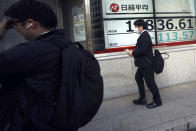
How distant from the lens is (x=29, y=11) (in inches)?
63.0

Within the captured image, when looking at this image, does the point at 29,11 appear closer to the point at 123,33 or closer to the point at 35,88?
A: the point at 35,88

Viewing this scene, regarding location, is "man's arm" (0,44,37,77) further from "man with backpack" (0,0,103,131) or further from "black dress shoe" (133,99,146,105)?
"black dress shoe" (133,99,146,105)

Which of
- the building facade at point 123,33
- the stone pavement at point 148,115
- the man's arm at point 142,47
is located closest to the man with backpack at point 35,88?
the stone pavement at point 148,115

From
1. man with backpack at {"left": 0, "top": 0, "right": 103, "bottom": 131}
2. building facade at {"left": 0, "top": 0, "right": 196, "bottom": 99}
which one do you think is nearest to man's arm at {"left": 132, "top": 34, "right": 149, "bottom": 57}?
building facade at {"left": 0, "top": 0, "right": 196, "bottom": 99}

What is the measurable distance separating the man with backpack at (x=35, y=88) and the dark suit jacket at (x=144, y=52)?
359cm

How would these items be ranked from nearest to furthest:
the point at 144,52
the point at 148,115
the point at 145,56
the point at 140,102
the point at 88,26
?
the point at 148,115 < the point at 144,52 < the point at 145,56 < the point at 140,102 < the point at 88,26

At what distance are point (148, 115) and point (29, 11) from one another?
3815 mm

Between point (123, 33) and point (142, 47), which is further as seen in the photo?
point (123, 33)

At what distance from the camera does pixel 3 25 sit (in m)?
1.68

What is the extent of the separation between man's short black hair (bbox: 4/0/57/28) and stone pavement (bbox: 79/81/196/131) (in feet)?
9.94

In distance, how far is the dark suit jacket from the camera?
5.08 meters

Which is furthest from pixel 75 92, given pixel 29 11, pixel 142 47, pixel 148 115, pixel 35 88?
pixel 142 47

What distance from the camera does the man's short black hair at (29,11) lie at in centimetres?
160

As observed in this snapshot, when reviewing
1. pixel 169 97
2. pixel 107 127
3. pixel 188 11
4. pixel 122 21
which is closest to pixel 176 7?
pixel 188 11
